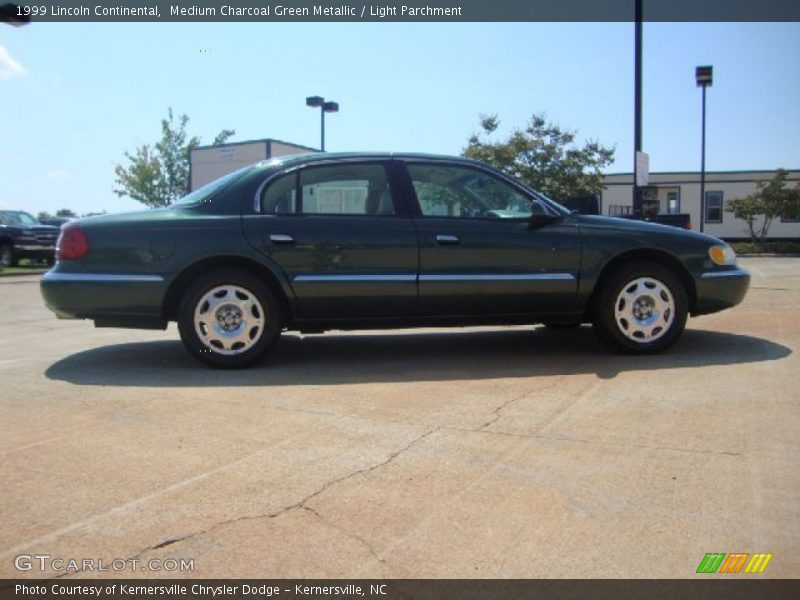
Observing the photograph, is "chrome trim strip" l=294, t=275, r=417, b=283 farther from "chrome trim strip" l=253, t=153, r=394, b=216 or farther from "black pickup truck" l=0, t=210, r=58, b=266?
"black pickup truck" l=0, t=210, r=58, b=266

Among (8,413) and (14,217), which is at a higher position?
(14,217)

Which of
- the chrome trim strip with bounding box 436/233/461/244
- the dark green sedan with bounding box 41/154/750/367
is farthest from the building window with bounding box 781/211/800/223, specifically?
the chrome trim strip with bounding box 436/233/461/244

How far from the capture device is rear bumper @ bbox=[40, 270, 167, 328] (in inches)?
202

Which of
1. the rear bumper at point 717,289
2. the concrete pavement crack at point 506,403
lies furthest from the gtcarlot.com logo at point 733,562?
the rear bumper at point 717,289

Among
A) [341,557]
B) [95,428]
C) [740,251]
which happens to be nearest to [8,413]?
[95,428]

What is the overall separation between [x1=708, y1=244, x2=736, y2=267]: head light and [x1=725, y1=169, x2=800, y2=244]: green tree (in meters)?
28.8

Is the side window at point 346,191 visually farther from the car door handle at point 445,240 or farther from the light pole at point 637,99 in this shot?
the light pole at point 637,99

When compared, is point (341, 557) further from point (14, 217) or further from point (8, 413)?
point (14, 217)

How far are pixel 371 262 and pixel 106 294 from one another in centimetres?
193

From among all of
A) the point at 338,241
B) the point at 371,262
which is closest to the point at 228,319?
the point at 338,241

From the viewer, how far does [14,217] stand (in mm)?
22578

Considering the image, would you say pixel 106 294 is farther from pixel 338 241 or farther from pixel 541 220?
pixel 541 220

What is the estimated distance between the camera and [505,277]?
5441 millimetres
